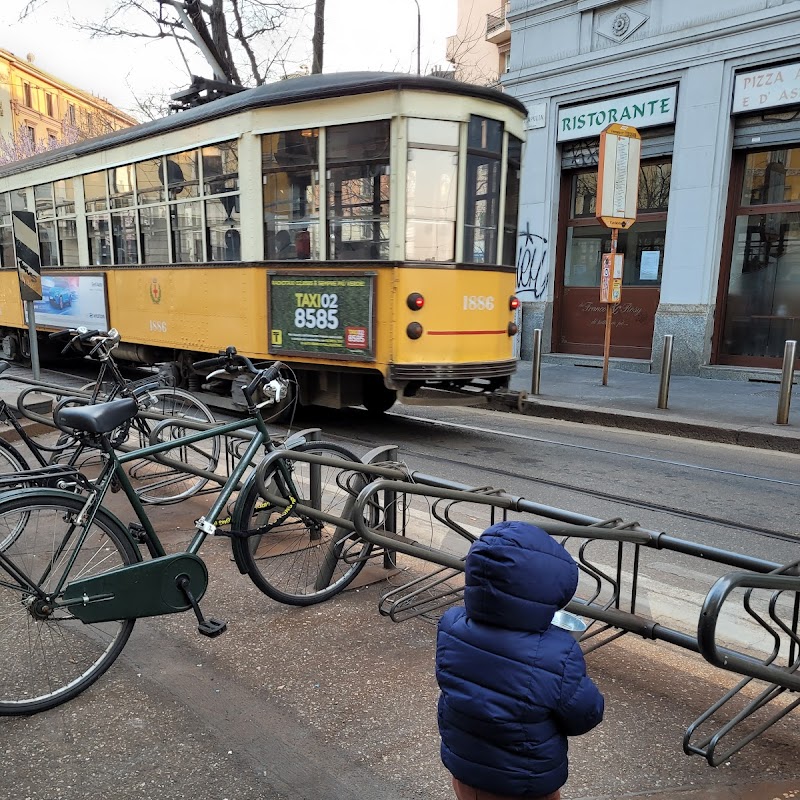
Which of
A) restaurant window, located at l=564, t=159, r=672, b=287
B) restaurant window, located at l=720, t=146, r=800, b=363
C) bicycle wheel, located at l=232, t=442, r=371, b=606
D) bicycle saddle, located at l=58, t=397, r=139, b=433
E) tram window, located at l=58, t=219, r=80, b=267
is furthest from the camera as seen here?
restaurant window, located at l=564, t=159, r=672, b=287

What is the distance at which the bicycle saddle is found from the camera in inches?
113

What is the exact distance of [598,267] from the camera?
14656 millimetres

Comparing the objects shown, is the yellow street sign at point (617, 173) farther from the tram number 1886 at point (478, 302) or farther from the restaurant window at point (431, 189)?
the restaurant window at point (431, 189)

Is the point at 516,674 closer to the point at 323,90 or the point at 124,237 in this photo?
the point at 323,90

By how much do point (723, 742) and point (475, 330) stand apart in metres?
5.62

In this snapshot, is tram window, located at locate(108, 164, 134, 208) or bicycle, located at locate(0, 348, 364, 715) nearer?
bicycle, located at locate(0, 348, 364, 715)

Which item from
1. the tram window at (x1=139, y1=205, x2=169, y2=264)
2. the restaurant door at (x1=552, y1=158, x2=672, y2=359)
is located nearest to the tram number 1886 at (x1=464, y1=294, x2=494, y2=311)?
the tram window at (x1=139, y1=205, x2=169, y2=264)

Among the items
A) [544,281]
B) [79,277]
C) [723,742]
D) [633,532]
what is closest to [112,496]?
[633,532]

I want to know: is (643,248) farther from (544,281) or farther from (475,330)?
(475,330)

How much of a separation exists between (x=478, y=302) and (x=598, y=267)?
7775mm

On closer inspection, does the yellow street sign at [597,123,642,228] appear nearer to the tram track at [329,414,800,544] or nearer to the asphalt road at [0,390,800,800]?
the tram track at [329,414,800,544]

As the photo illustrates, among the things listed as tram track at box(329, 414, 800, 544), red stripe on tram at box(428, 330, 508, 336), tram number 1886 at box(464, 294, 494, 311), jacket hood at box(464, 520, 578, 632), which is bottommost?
tram track at box(329, 414, 800, 544)

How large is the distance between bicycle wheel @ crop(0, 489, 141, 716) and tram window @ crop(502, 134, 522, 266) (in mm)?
6155

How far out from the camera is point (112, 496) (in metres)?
5.18
